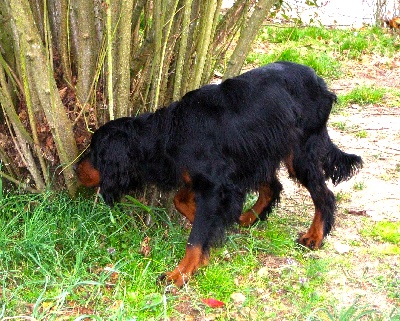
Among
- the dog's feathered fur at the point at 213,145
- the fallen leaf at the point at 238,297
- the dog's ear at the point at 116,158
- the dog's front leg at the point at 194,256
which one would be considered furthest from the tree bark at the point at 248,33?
the fallen leaf at the point at 238,297

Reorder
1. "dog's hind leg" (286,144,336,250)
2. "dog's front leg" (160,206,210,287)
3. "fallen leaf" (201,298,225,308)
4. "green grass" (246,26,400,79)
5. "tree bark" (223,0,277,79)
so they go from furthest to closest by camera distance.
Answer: "green grass" (246,26,400,79), "dog's hind leg" (286,144,336,250), "tree bark" (223,0,277,79), "dog's front leg" (160,206,210,287), "fallen leaf" (201,298,225,308)

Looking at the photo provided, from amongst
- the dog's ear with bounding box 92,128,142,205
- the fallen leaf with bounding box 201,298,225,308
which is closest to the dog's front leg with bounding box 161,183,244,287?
the fallen leaf with bounding box 201,298,225,308

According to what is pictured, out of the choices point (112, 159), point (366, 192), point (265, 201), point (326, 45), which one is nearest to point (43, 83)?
point (112, 159)

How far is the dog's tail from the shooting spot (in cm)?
436

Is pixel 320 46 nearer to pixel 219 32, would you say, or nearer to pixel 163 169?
pixel 219 32

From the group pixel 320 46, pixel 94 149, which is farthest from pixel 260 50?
pixel 94 149

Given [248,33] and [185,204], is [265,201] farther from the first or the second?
[248,33]

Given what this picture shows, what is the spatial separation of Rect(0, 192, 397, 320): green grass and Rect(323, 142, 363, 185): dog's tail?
1.74ft

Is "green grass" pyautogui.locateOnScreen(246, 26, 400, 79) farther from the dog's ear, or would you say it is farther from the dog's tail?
the dog's ear

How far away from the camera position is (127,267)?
11.7ft

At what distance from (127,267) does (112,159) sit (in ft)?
2.24

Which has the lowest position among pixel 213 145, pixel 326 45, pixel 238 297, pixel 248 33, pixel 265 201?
pixel 326 45

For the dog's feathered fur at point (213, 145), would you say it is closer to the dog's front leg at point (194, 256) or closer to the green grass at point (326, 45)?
the dog's front leg at point (194, 256)

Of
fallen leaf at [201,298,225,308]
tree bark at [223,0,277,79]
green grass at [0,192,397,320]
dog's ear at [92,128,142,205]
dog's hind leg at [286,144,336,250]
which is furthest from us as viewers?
dog's hind leg at [286,144,336,250]
